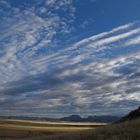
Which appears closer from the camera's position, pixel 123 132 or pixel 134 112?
pixel 123 132

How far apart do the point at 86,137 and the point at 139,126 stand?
Result: 13.9 feet

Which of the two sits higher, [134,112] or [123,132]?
[134,112]

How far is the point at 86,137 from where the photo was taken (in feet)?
85.0

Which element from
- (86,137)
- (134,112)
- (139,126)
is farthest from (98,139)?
(134,112)

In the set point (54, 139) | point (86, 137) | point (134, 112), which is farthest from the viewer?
point (134, 112)

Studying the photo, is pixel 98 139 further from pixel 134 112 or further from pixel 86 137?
pixel 134 112

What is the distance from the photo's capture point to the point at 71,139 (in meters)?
26.3

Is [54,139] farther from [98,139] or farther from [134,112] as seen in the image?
[134,112]

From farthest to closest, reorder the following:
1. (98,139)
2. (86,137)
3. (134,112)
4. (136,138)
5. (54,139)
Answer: (134,112)
(54,139)
(86,137)
(98,139)
(136,138)

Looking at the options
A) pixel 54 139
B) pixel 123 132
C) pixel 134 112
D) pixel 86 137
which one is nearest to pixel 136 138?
pixel 123 132

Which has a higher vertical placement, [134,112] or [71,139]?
[134,112]

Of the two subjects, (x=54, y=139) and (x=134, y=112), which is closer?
(x=54, y=139)

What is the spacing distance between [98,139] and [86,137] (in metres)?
1.90

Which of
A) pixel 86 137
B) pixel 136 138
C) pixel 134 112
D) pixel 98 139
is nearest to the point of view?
pixel 136 138
